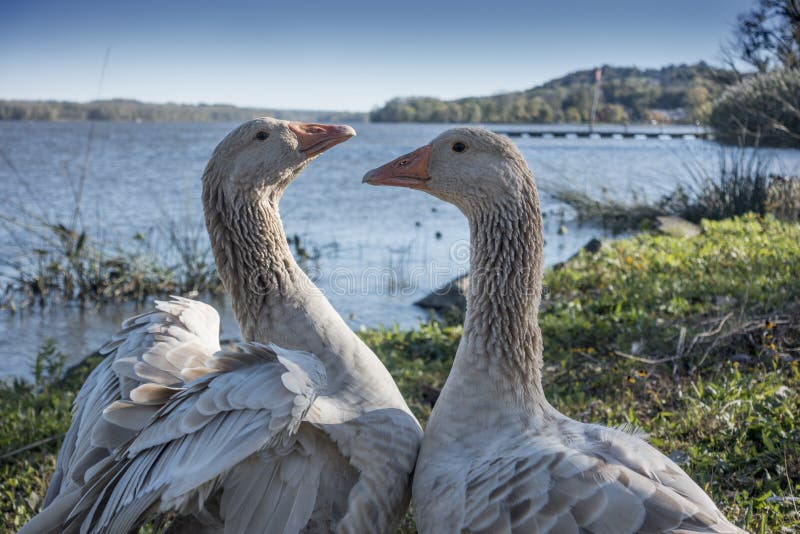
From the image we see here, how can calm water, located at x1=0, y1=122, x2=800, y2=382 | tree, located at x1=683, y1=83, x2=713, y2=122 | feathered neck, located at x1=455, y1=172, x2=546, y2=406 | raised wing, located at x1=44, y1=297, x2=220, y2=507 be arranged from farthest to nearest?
tree, located at x1=683, y1=83, x2=713, y2=122 < calm water, located at x1=0, y1=122, x2=800, y2=382 < feathered neck, located at x1=455, y1=172, x2=546, y2=406 < raised wing, located at x1=44, y1=297, x2=220, y2=507

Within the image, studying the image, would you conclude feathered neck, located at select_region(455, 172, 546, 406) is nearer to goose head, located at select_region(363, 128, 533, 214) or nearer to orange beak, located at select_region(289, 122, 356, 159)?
goose head, located at select_region(363, 128, 533, 214)

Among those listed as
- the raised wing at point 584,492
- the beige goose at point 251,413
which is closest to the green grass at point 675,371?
the raised wing at point 584,492

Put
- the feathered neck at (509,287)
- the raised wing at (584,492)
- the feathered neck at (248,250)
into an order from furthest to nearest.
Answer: the feathered neck at (248,250), the feathered neck at (509,287), the raised wing at (584,492)

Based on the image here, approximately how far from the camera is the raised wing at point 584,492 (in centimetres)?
231

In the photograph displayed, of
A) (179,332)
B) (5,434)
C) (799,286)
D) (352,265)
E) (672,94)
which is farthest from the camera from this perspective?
(672,94)

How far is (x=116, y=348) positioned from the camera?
13.0 feet

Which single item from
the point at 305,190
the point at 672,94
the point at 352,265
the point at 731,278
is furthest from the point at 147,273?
the point at 672,94

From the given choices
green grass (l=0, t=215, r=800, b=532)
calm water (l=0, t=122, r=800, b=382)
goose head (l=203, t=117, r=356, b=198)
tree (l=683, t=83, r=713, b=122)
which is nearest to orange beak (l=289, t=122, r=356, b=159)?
goose head (l=203, t=117, r=356, b=198)

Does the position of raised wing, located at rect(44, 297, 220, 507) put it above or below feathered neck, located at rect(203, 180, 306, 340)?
below

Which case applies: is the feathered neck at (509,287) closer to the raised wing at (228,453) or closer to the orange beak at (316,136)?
the raised wing at (228,453)

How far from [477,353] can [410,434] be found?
0.48m

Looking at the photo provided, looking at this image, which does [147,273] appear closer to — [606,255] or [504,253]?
[606,255]

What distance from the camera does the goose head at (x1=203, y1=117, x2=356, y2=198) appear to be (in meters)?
3.62

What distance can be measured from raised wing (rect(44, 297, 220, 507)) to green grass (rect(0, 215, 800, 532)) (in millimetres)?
854
